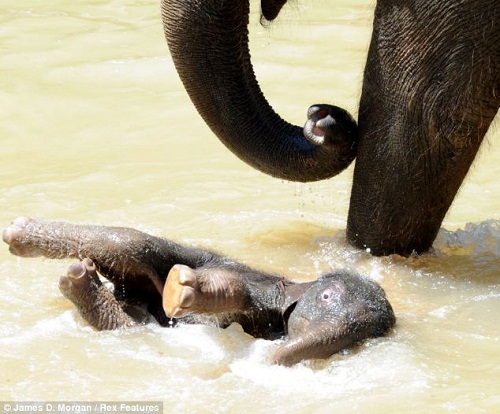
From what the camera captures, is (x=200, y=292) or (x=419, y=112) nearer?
(x=200, y=292)

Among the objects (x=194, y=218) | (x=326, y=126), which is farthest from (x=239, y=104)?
(x=194, y=218)

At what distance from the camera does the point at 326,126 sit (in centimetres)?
454

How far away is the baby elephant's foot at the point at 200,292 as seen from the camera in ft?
12.2

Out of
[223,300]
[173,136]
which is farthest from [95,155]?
[223,300]

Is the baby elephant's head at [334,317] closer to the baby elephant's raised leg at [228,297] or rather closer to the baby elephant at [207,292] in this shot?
the baby elephant at [207,292]

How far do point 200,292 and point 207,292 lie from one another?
0.04 m

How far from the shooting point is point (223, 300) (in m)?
3.89

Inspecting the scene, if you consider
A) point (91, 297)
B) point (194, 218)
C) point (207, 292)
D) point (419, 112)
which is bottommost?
point (194, 218)

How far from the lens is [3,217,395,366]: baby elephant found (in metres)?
3.86

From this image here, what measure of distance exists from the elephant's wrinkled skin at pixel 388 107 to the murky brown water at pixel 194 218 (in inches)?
12.9

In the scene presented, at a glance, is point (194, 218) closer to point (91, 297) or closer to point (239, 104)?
point (239, 104)

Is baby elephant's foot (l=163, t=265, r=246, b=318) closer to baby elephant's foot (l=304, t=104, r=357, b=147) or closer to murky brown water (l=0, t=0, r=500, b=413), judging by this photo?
murky brown water (l=0, t=0, r=500, b=413)

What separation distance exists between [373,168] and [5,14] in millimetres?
5396

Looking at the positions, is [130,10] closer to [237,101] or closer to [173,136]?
[173,136]
